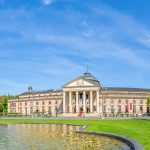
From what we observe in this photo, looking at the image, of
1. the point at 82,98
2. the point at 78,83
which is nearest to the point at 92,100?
the point at 82,98

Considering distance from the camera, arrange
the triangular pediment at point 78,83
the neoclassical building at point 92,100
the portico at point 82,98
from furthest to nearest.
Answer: the triangular pediment at point 78,83 → the neoclassical building at point 92,100 → the portico at point 82,98

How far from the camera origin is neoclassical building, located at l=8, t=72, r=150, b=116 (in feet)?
520

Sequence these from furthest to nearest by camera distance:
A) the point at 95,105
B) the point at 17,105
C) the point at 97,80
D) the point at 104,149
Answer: the point at 17,105 → the point at 97,80 → the point at 95,105 → the point at 104,149

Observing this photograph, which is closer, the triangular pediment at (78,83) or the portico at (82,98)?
the portico at (82,98)

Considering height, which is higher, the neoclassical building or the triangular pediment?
the triangular pediment

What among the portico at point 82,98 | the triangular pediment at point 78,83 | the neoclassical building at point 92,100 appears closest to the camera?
the portico at point 82,98

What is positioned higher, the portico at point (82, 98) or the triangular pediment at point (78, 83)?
the triangular pediment at point (78, 83)

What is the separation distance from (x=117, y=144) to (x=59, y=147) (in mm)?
4952

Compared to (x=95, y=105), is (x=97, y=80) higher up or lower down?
higher up

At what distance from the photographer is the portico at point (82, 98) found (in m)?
158

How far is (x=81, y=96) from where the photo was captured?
168m

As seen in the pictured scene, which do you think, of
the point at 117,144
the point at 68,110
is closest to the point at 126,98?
the point at 68,110

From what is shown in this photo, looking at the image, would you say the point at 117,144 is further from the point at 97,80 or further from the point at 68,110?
the point at 97,80

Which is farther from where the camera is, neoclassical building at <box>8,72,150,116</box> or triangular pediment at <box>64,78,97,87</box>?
triangular pediment at <box>64,78,97,87</box>
